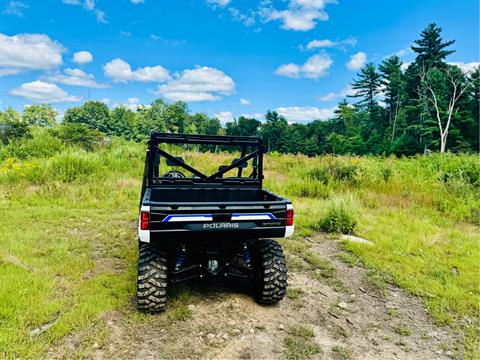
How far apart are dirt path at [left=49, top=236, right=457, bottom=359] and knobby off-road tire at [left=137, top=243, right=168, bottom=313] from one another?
0.45 ft

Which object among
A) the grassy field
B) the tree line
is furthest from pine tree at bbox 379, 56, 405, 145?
the grassy field

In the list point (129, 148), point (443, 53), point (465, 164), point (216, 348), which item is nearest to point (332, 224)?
point (216, 348)

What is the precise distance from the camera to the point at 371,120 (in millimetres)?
52688

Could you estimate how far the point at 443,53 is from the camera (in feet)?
130

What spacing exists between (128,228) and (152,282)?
3532mm

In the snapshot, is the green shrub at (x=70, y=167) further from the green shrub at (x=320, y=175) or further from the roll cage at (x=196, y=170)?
the green shrub at (x=320, y=175)

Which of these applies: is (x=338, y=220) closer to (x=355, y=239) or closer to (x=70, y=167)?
(x=355, y=239)

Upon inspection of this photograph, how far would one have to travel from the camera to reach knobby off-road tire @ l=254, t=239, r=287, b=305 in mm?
3525

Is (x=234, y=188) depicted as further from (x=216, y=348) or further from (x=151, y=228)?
(x=216, y=348)

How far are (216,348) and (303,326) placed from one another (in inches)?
36.6

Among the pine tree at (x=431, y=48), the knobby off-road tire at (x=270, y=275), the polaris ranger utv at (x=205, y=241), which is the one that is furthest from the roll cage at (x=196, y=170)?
the pine tree at (x=431, y=48)

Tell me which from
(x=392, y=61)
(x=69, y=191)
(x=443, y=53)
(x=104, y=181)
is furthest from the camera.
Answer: (x=392, y=61)

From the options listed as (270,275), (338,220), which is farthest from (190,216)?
(338,220)

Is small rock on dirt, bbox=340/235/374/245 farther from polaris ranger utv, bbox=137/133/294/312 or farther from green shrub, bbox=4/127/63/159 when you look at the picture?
green shrub, bbox=4/127/63/159
